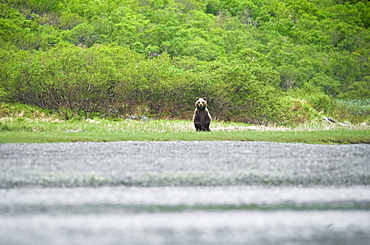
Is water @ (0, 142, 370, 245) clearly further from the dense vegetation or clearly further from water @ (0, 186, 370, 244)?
the dense vegetation

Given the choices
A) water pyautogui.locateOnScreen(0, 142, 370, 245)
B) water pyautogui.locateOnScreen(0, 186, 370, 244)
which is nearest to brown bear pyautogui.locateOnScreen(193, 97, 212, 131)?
water pyautogui.locateOnScreen(0, 142, 370, 245)

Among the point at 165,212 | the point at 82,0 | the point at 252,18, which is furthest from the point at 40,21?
the point at 165,212

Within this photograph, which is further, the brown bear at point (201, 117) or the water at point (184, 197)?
the brown bear at point (201, 117)

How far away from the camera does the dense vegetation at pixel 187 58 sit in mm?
30922

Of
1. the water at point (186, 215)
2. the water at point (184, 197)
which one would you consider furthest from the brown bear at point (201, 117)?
the water at point (186, 215)

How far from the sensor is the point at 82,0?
79312mm

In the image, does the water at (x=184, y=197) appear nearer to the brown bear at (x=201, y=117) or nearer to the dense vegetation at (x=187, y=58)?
the brown bear at (x=201, y=117)

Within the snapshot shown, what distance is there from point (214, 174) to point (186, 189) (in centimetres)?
100

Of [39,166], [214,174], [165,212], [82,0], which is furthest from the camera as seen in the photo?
[82,0]

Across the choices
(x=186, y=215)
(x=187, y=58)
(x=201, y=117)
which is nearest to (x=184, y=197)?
(x=186, y=215)

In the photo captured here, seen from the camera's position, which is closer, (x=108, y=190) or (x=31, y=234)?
(x=31, y=234)

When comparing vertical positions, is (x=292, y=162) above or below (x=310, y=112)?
above

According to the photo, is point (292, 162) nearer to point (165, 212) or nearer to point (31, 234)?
point (165, 212)

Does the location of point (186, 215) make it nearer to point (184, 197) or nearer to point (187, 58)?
point (184, 197)
